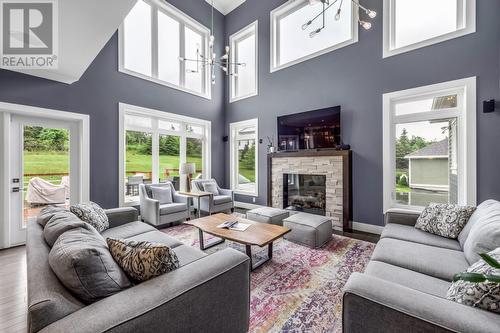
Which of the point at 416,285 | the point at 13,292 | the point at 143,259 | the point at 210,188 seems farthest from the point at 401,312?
the point at 210,188

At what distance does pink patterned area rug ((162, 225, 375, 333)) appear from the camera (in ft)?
5.75

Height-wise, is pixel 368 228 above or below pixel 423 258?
below

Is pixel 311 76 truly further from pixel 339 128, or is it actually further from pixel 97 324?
pixel 97 324

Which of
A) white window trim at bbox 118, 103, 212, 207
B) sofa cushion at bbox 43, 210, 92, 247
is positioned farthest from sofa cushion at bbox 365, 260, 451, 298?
white window trim at bbox 118, 103, 212, 207

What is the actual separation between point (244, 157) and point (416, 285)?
5.08 metres

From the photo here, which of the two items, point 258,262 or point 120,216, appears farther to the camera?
point 120,216

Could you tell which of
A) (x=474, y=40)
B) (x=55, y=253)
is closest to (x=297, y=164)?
(x=474, y=40)

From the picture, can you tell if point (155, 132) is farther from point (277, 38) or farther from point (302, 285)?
point (302, 285)

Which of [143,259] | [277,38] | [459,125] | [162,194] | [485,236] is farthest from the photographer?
[277,38]

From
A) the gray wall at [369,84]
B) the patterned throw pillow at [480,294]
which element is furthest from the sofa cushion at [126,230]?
the gray wall at [369,84]

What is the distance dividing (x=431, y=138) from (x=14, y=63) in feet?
21.2

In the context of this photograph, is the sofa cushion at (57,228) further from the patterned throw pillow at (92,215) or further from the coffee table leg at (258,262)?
the coffee table leg at (258,262)

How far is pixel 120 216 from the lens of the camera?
2.89 meters

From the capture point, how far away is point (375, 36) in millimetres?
3902
